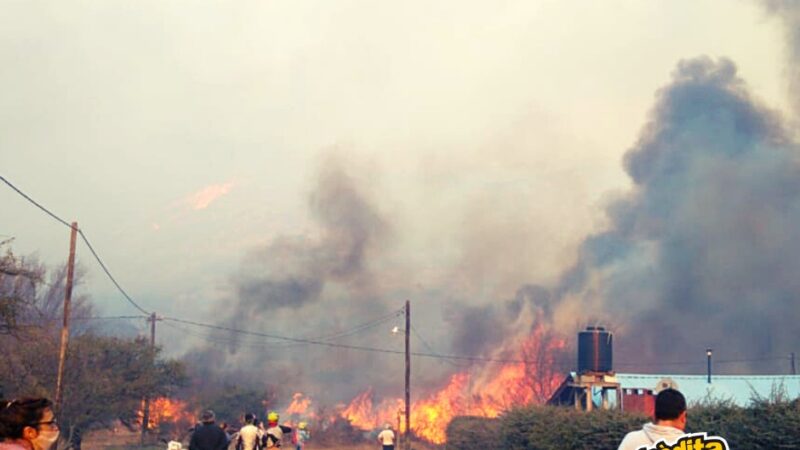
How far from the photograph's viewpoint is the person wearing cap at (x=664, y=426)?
5617 mm

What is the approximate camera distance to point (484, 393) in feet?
229

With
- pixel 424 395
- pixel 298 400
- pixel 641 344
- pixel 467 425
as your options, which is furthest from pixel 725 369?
pixel 467 425

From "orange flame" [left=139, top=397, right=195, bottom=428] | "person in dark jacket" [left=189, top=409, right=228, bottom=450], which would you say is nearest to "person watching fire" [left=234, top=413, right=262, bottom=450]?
"person in dark jacket" [left=189, top=409, right=228, bottom=450]

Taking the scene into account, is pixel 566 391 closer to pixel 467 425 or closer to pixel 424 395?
pixel 467 425

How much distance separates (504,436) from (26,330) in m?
17.7

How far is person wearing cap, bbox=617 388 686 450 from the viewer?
562 cm

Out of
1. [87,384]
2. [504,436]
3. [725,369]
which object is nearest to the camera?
[504,436]

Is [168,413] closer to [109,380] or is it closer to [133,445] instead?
[133,445]

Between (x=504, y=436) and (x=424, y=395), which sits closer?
(x=504, y=436)

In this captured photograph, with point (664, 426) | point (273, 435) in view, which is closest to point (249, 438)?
point (273, 435)

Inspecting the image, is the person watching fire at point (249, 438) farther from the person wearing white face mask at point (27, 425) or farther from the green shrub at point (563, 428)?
the person wearing white face mask at point (27, 425)

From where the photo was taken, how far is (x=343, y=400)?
3120 inches

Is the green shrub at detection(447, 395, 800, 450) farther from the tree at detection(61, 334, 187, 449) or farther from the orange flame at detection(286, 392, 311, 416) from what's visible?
the orange flame at detection(286, 392, 311, 416)

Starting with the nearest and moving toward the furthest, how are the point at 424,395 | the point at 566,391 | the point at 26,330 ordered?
the point at 26,330
the point at 566,391
the point at 424,395
